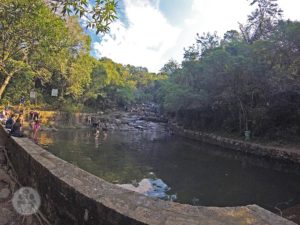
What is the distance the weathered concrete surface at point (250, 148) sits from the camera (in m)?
18.8

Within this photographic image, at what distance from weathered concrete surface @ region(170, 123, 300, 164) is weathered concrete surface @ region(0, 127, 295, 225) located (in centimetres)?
1803

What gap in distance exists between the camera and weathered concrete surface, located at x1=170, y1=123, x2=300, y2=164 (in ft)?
61.6

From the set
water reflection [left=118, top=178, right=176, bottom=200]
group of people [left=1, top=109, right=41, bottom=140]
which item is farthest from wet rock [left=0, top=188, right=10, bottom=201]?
water reflection [left=118, top=178, right=176, bottom=200]

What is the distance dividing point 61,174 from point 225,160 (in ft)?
55.5

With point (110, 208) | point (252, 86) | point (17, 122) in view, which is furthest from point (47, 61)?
point (110, 208)

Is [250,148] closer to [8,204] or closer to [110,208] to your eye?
[8,204]

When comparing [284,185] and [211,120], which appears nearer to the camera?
[284,185]

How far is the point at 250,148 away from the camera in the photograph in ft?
74.5

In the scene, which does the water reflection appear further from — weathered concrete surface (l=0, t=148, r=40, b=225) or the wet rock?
the wet rock

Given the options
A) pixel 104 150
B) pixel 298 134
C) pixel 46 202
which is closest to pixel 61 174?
pixel 46 202

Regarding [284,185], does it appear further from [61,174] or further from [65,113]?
[65,113]

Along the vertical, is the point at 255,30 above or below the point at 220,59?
above

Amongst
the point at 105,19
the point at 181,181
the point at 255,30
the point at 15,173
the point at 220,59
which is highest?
the point at 255,30

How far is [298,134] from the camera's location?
70.0 feet
